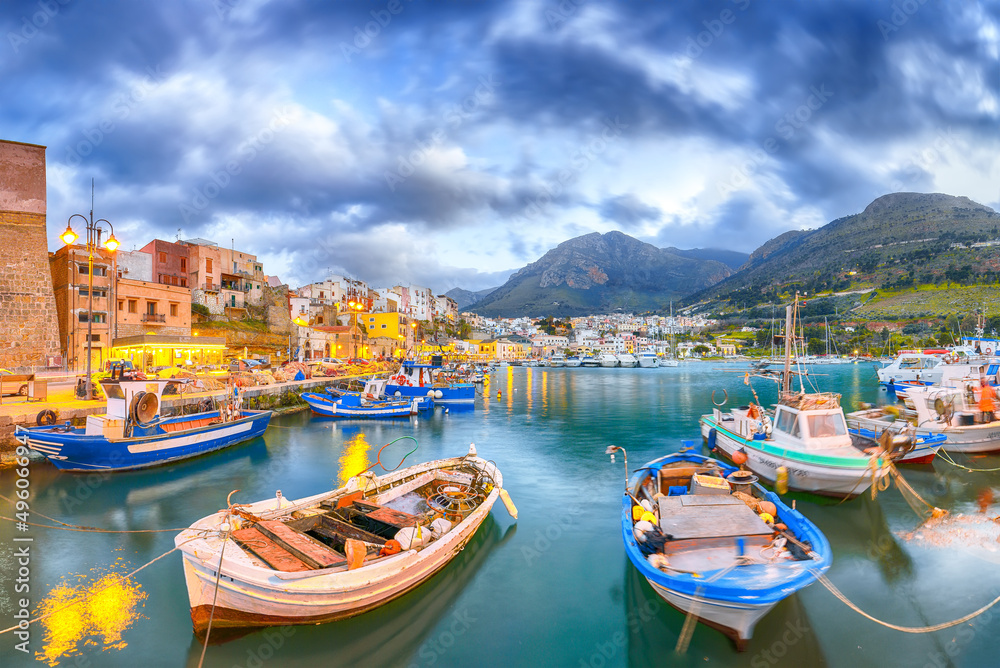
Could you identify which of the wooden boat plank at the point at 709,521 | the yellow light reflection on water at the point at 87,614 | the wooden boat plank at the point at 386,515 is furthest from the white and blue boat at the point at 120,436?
the wooden boat plank at the point at 709,521

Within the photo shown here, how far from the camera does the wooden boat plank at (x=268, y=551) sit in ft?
20.6

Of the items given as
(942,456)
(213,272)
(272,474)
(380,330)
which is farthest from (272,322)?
(942,456)

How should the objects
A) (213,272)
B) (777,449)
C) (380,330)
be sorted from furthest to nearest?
1. (380,330)
2. (213,272)
3. (777,449)

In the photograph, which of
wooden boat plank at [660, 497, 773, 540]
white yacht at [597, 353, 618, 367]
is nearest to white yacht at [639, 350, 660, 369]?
white yacht at [597, 353, 618, 367]

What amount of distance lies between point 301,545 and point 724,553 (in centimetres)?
640

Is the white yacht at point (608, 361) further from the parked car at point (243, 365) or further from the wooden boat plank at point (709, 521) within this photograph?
the wooden boat plank at point (709, 521)

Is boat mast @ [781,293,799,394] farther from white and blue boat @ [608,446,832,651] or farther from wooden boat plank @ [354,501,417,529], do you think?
wooden boat plank @ [354,501,417,529]

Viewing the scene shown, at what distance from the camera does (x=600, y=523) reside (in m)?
11.6

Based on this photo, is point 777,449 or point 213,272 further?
point 213,272

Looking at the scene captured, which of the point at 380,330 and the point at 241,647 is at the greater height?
the point at 380,330

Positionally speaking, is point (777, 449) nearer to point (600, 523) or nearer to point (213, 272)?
point (600, 523)

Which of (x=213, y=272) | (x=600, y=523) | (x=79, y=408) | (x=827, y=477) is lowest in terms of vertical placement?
(x=600, y=523)

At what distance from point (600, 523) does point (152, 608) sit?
930 centimetres

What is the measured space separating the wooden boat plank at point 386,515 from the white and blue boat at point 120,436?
410 inches
